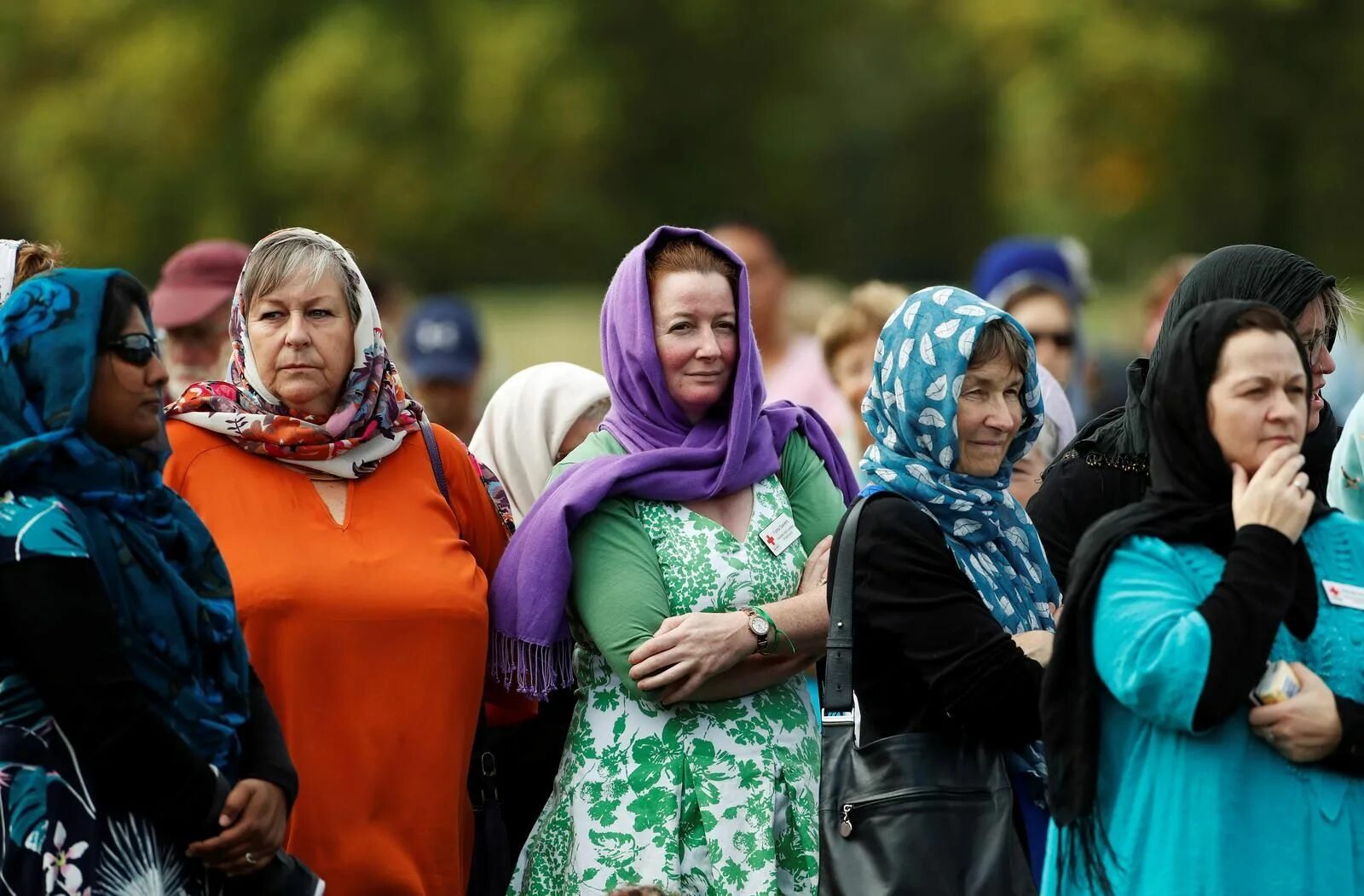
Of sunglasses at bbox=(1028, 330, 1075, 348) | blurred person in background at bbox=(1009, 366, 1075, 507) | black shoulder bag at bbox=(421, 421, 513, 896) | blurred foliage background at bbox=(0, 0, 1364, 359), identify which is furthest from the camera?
blurred foliage background at bbox=(0, 0, 1364, 359)

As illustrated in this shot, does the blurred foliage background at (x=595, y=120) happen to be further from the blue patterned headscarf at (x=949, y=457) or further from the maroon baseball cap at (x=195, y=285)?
the blue patterned headscarf at (x=949, y=457)

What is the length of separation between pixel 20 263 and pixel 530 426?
1439mm

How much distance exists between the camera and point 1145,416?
4.25 m

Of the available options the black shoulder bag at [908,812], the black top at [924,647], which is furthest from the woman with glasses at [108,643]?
the black top at [924,647]

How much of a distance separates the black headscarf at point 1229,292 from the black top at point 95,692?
85.3 inches

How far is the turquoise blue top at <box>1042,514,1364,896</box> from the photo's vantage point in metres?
3.33

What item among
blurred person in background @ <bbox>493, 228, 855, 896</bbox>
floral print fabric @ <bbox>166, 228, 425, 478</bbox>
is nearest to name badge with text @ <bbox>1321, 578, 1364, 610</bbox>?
blurred person in background @ <bbox>493, 228, 855, 896</bbox>

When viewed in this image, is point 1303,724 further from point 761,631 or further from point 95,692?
point 95,692

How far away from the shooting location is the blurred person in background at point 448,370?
7.86 metres

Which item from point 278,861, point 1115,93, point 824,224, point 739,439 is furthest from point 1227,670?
point 824,224

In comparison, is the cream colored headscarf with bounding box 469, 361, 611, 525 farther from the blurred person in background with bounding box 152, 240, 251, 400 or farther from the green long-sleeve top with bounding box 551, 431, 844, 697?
the blurred person in background with bounding box 152, 240, 251, 400

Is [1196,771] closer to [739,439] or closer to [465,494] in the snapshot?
[739,439]

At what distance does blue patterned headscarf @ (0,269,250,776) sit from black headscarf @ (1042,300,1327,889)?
158cm

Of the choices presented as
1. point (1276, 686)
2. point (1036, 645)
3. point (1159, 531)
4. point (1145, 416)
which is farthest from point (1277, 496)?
point (1145, 416)
